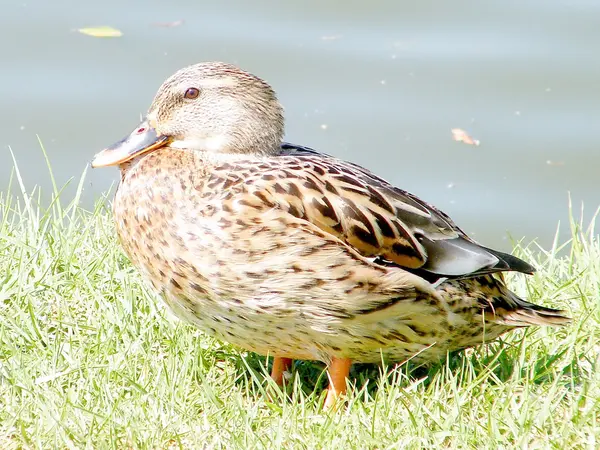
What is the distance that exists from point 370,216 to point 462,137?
3.85 m

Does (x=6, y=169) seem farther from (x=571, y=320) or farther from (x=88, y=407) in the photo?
(x=571, y=320)

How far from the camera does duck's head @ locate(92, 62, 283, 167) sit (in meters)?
4.21

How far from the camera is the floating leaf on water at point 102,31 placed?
8.16m

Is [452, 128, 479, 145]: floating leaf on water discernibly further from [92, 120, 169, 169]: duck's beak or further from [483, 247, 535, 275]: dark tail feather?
[92, 120, 169, 169]: duck's beak

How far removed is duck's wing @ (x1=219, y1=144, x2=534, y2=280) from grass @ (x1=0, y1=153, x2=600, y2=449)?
41 centimetres

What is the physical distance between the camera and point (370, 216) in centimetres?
395

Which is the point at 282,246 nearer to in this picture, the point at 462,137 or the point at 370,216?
the point at 370,216

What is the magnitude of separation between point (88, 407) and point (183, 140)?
3.72 ft

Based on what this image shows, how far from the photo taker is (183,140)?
425 centimetres

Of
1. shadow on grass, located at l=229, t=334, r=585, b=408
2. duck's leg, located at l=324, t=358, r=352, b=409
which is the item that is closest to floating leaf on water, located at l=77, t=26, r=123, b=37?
shadow on grass, located at l=229, t=334, r=585, b=408

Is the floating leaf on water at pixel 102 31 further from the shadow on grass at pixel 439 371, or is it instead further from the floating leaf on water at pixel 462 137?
the shadow on grass at pixel 439 371

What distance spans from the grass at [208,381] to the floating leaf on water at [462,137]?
8.88ft

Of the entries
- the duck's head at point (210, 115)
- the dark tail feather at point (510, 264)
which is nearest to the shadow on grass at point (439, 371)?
the dark tail feather at point (510, 264)

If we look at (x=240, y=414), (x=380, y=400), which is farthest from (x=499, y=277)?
(x=240, y=414)
